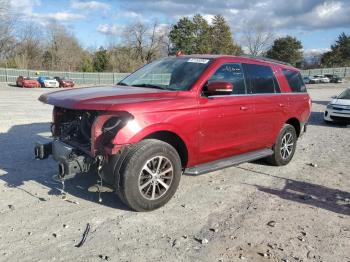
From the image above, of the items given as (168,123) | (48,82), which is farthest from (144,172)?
(48,82)

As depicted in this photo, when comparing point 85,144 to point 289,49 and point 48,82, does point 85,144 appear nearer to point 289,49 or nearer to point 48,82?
point 48,82

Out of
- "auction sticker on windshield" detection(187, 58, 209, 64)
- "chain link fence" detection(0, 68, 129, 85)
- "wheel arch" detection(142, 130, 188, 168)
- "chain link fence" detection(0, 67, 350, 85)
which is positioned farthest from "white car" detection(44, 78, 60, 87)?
"wheel arch" detection(142, 130, 188, 168)

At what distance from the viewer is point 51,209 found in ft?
15.9

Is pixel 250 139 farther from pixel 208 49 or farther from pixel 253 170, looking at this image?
pixel 208 49

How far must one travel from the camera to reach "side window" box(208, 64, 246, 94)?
5684 millimetres

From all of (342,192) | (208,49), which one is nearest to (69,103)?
(342,192)

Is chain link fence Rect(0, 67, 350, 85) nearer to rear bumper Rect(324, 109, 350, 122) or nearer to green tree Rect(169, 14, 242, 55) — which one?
green tree Rect(169, 14, 242, 55)

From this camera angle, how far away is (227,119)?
18.7 ft

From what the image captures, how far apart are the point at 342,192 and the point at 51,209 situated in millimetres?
4176

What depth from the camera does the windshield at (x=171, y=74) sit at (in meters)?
5.46

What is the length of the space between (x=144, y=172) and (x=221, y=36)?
245 feet

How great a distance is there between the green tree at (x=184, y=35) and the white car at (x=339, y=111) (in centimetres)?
5929

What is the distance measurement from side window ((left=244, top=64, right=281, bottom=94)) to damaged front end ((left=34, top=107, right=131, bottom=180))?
8.59 ft

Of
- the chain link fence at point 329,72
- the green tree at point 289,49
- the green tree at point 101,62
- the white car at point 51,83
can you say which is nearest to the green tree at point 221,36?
the green tree at point 289,49
